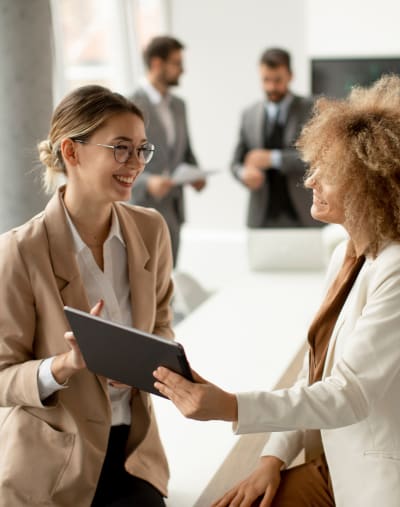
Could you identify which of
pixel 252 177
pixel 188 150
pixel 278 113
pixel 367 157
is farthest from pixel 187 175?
pixel 367 157

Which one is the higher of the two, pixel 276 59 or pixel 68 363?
pixel 276 59

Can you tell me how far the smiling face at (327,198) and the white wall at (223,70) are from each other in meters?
5.33

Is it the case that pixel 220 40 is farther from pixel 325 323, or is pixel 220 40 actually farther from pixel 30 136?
pixel 325 323

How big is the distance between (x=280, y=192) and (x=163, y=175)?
82 cm

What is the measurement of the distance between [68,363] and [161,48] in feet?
12.2

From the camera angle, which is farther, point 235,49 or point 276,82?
point 235,49

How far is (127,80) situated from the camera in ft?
22.5

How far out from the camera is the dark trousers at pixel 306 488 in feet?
6.59

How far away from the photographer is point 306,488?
80.3 inches

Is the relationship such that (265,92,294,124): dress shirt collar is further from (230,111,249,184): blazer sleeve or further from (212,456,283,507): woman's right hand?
(212,456,283,507): woman's right hand

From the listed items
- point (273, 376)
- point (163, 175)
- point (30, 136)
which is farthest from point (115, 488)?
point (163, 175)

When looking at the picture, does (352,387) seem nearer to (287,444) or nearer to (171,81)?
(287,444)

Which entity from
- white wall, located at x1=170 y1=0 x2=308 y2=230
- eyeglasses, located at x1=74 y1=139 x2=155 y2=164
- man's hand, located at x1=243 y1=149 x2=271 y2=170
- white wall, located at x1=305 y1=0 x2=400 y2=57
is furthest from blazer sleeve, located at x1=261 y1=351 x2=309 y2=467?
white wall, located at x1=170 y1=0 x2=308 y2=230

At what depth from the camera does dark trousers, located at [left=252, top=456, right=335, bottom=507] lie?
2.01 metres
